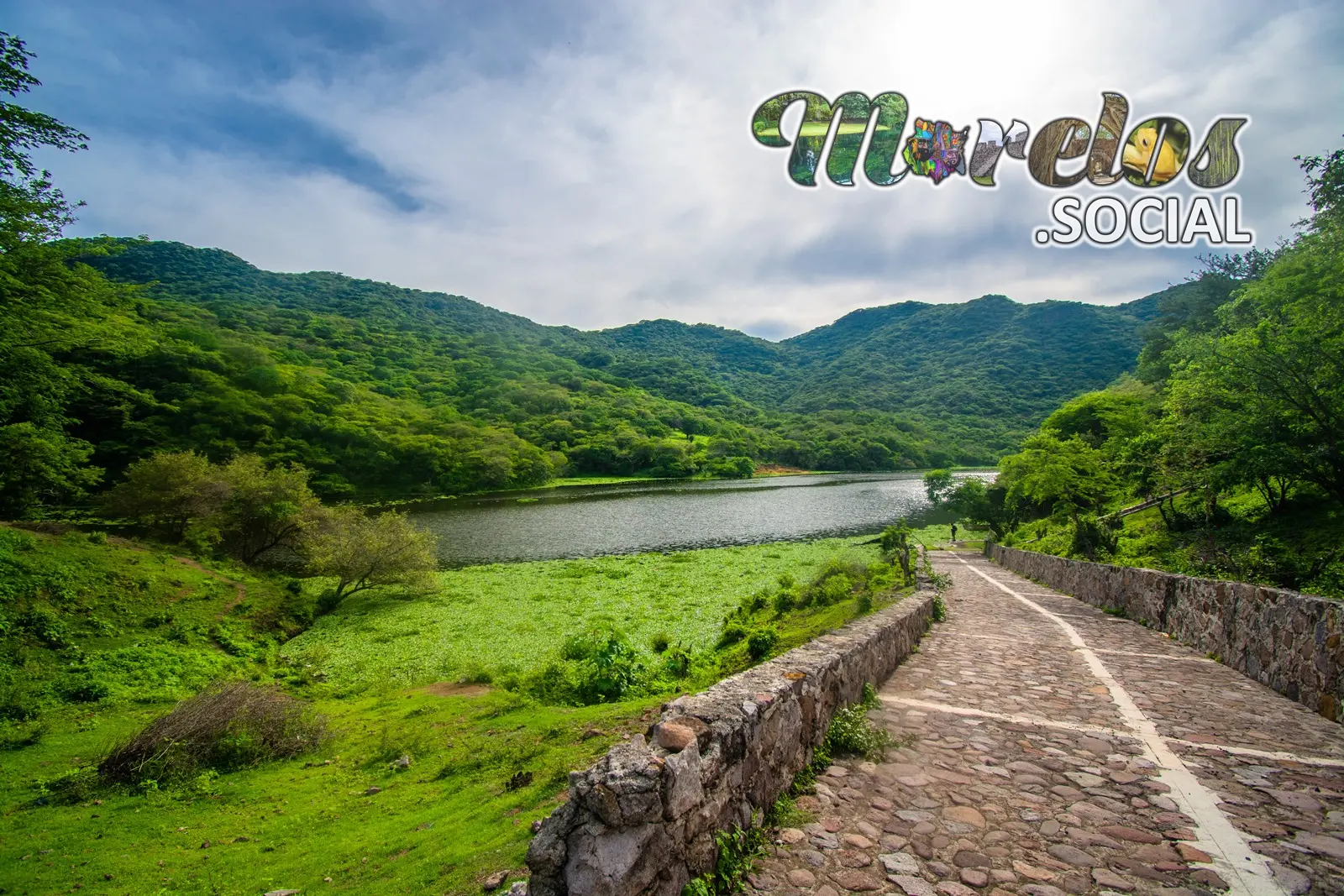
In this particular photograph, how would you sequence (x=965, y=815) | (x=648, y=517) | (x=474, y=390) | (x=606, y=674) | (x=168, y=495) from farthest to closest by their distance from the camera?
(x=474, y=390)
(x=648, y=517)
(x=168, y=495)
(x=606, y=674)
(x=965, y=815)

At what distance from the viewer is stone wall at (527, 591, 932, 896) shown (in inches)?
100

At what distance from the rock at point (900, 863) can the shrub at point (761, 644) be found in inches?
340

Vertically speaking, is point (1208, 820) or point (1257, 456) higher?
point (1257, 456)

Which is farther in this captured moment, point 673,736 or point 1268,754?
point 1268,754

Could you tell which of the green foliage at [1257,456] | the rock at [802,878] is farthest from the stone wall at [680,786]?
the green foliage at [1257,456]

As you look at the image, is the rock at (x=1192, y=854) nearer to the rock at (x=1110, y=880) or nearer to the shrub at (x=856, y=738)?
the rock at (x=1110, y=880)

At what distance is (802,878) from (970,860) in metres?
1.12

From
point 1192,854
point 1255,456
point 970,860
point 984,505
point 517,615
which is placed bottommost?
point 517,615

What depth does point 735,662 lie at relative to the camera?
12141mm

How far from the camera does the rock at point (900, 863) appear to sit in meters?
3.20

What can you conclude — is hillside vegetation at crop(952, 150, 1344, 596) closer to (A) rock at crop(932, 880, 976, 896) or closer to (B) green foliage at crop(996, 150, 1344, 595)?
(B) green foliage at crop(996, 150, 1344, 595)

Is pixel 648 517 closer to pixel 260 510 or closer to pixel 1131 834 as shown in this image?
pixel 260 510

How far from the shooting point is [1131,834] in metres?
3.50

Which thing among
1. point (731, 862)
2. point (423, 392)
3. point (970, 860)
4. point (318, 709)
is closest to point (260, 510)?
point (318, 709)
